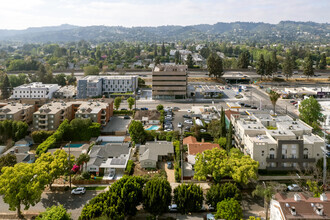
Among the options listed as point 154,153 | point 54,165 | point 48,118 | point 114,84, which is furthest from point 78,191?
point 114,84

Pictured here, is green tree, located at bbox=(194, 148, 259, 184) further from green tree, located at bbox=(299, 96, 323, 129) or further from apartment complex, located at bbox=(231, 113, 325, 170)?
green tree, located at bbox=(299, 96, 323, 129)

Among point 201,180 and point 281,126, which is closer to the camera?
point 201,180

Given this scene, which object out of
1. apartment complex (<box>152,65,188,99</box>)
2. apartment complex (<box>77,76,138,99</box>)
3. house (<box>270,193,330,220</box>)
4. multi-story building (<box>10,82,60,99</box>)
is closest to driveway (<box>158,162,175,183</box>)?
house (<box>270,193,330,220</box>)

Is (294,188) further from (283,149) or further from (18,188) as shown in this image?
(18,188)

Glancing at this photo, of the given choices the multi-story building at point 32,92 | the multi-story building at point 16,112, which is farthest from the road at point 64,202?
the multi-story building at point 32,92

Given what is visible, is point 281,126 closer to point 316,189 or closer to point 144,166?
point 316,189

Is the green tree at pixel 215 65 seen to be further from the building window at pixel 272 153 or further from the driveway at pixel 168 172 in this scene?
the building window at pixel 272 153

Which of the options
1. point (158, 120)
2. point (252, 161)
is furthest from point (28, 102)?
point (252, 161)

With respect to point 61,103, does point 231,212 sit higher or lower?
lower
